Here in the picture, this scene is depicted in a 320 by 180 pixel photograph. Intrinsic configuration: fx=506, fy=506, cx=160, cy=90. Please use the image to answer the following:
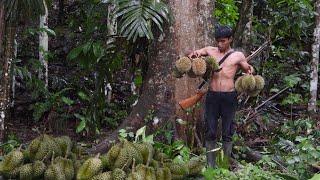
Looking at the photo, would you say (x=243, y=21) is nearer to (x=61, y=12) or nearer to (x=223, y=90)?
(x=223, y=90)

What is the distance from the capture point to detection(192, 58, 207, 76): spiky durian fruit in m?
4.75

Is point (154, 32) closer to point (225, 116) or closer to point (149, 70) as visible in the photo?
point (149, 70)

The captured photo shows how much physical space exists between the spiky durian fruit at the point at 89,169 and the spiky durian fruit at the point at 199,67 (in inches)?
67.7

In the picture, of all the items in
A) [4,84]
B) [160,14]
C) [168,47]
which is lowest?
[4,84]

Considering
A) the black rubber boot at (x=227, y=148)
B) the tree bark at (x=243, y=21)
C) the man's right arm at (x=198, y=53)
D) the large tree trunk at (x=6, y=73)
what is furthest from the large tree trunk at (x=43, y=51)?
the black rubber boot at (x=227, y=148)

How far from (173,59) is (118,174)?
2829 mm

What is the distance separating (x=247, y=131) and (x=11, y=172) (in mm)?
4489

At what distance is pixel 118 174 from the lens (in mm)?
3236

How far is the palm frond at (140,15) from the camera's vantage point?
18.4ft

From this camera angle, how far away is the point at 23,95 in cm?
955

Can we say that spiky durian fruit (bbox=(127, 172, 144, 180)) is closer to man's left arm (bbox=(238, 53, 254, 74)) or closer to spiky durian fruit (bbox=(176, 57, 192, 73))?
spiky durian fruit (bbox=(176, 57, 192, 73))

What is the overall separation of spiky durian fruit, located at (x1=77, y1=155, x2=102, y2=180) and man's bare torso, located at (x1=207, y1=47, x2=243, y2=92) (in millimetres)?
2071

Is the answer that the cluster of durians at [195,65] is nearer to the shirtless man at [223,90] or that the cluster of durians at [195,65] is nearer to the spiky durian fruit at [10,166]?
the shirtless man at [223,90]

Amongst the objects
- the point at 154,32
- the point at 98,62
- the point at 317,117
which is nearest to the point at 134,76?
the point at 98,62
